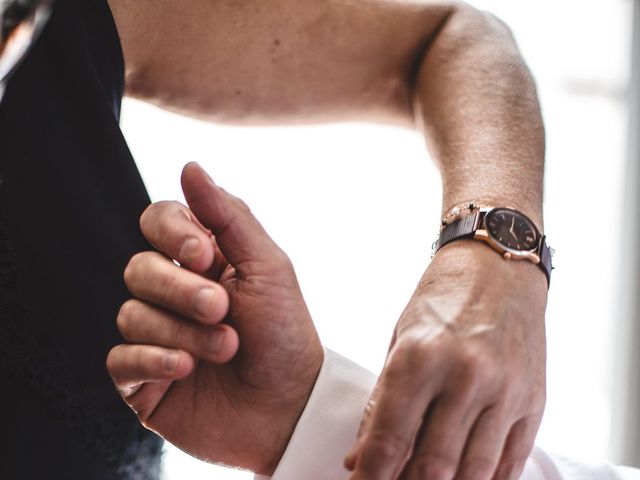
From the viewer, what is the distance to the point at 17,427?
0.72m

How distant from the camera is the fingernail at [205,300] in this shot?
0.58 metres

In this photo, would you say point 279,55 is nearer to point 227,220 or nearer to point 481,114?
point 481,114

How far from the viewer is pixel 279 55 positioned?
1142mm

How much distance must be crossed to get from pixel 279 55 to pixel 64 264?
0.54 m

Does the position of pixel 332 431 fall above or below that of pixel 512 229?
below

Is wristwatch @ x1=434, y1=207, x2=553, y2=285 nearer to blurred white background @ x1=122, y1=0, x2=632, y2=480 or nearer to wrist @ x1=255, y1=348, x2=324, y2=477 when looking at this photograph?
wrist @ x1=255, y1=348, x2=324, y2=477

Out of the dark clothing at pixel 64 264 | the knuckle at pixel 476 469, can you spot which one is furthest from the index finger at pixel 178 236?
the knuckle at pixel 476 469

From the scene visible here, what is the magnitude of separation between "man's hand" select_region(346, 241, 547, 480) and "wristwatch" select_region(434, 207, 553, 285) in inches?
1.7

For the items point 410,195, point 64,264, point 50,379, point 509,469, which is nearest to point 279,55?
point 64,264

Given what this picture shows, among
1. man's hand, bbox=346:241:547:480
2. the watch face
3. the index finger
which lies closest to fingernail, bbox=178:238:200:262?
the index finger

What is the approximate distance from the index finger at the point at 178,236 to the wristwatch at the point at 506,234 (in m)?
0.26

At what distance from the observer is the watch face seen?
28.0 inches

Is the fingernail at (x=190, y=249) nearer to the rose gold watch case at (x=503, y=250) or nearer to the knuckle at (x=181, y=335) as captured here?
the knuckle at (x=181, y=335)

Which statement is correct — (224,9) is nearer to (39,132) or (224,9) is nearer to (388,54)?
(388,54)
